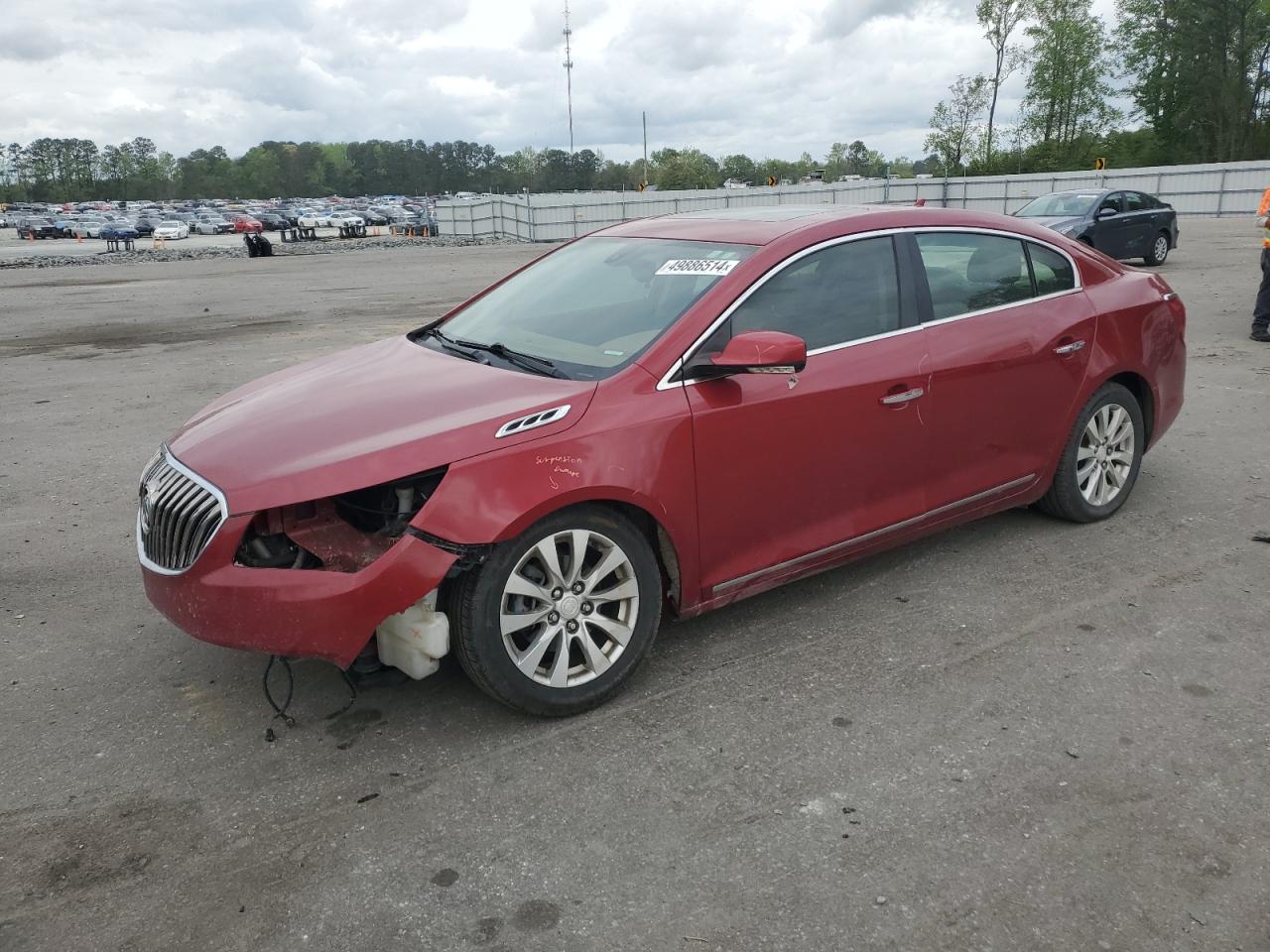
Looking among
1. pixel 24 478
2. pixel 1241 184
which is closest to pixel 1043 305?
pixel 24 478

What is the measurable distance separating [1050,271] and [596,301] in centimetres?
233

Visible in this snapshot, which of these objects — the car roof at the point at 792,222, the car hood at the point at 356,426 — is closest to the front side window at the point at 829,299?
the car roof at the point at 792,222

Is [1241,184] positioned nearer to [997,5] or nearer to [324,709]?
[997,5]

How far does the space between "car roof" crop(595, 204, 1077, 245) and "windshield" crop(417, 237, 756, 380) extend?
0.33 ft

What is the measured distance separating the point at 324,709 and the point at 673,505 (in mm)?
1443

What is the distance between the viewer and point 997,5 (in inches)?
2416

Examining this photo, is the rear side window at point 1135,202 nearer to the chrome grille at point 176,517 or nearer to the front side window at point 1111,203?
the front side window at point 1111,203

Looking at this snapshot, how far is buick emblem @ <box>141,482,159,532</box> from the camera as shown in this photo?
3.51 m

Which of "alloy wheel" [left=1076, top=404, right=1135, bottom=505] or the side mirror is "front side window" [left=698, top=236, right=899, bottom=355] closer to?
the side mirror

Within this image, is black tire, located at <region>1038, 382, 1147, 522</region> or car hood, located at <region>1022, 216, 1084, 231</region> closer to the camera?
black tire, located at <region>1038, 382, 1147, 522</region>

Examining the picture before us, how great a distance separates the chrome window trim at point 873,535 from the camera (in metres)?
3.89

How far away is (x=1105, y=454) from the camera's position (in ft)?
17.2

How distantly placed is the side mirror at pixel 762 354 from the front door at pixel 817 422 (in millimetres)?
137

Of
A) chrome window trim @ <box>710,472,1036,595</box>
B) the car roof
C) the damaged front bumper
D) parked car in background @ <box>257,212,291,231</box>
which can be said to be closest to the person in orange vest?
the car roof
